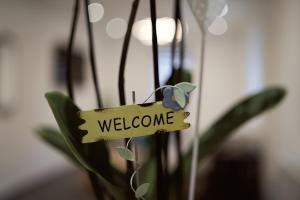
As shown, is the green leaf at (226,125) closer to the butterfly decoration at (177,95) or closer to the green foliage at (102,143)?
the green foliage at (102,143)

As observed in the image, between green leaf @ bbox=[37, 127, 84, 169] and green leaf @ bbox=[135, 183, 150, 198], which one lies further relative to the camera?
green leaf @ bbox=[37, 127, 84, 169]

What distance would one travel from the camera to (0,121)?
3539 mm

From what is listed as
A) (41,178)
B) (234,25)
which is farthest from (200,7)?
(234,25)

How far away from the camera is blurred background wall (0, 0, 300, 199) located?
296 centimetres

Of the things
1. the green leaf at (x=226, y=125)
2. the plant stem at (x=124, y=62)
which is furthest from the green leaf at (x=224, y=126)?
the plant stem at (x=124, y=62)

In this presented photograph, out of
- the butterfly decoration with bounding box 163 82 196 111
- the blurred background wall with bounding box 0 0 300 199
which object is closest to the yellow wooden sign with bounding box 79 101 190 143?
the butterfly decoration with bounding box 163 82 196 111

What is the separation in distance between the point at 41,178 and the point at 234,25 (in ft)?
11.8

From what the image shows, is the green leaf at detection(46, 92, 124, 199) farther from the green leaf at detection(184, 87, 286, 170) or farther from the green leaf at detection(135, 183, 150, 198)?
the green leaf at detection(184, 87, 286, 170)

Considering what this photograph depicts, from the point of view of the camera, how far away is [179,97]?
0.36 meters

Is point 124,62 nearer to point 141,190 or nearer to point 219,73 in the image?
point 141,190

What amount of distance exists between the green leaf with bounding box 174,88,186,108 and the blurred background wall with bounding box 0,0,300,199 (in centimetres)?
228

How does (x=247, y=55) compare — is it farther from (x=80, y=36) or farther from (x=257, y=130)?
(x=80, y=36)

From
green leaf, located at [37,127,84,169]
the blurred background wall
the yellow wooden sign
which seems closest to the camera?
the yellow wooden sign

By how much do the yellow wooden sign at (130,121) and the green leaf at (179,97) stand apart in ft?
0.04
